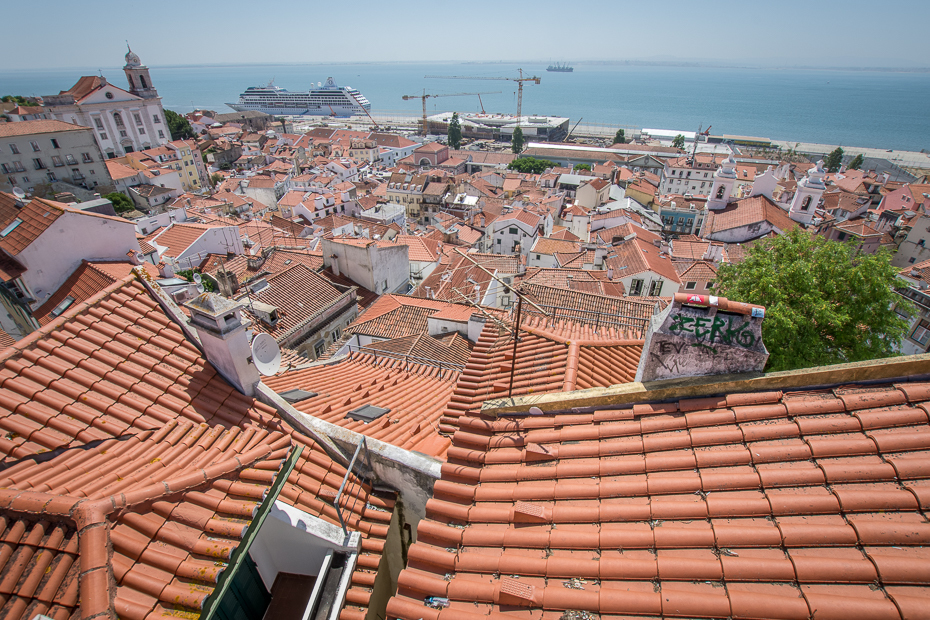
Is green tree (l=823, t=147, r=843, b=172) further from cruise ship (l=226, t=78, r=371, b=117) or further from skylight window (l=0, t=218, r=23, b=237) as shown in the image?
cruise ship (l=226, t=78, r=371, b=117)

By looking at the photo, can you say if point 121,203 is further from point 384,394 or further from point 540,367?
point 540,367

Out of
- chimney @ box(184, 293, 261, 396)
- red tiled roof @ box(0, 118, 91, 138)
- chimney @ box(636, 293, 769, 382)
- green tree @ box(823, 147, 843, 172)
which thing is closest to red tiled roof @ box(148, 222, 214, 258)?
chimney @ box(184, 293, 261, 396)

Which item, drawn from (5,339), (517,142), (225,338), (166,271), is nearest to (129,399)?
(225,338)

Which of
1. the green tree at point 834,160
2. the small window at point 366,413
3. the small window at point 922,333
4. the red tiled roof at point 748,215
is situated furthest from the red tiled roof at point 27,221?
the green tree at point 834,160

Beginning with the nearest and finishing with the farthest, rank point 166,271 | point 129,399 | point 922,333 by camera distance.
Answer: point 129,399 → point 166,271 → point 922,333

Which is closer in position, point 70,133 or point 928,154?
point 70,133

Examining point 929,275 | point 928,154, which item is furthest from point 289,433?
point 928,154

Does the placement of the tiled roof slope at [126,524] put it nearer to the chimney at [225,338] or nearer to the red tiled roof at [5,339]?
the chimney at [225,338]

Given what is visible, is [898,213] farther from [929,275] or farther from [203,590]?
[203,590]
